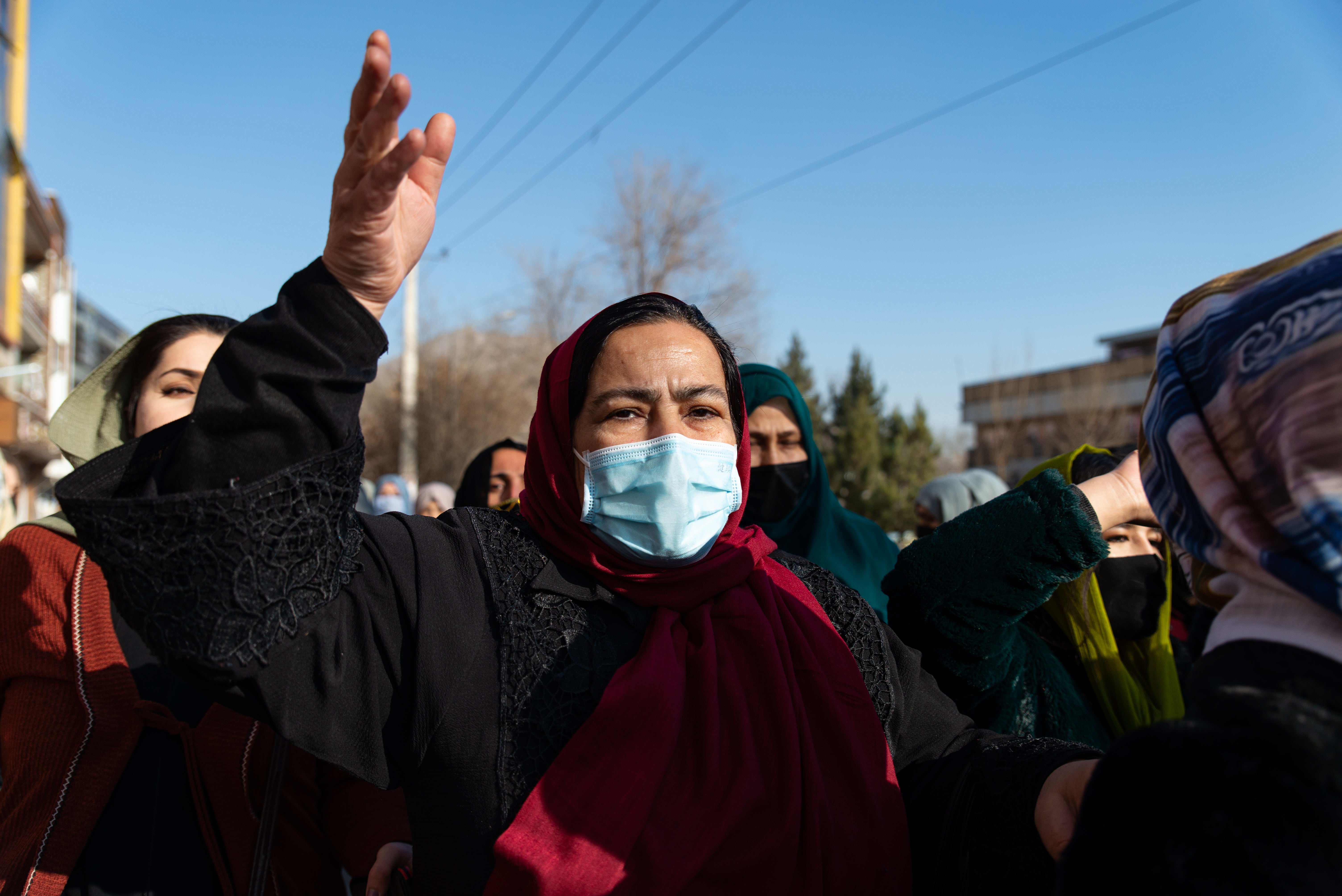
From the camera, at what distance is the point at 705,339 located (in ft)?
6.35

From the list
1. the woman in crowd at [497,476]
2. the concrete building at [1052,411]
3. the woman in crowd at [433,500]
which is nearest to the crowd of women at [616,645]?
the woman in crowd at [497,476]

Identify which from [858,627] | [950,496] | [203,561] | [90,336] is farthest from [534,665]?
[90,336]

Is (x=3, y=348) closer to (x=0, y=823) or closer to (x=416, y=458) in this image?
(x=416, y=458)

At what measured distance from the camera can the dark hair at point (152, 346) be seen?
2129 millimetres

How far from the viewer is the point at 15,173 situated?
21.4m

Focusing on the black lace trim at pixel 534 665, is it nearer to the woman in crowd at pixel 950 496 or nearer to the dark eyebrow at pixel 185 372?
the dark eyebrow at pixel 185 372

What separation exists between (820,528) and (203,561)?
2255 mm

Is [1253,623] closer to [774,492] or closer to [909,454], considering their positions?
[774,492]

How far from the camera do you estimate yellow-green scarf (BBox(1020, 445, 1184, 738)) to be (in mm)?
2268

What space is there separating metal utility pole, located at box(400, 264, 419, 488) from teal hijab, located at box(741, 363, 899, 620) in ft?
47.6

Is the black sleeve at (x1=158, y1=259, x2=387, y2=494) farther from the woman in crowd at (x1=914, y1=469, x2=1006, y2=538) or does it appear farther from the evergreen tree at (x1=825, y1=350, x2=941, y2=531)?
the evergreen tree at (x1=825, y1=350, x2=941, y2=531)

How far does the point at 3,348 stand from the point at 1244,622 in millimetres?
28015

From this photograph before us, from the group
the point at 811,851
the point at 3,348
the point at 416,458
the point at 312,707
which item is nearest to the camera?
the point at 312,707

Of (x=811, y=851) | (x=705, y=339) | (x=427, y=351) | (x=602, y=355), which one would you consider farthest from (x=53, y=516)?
(x=427, y=351)
